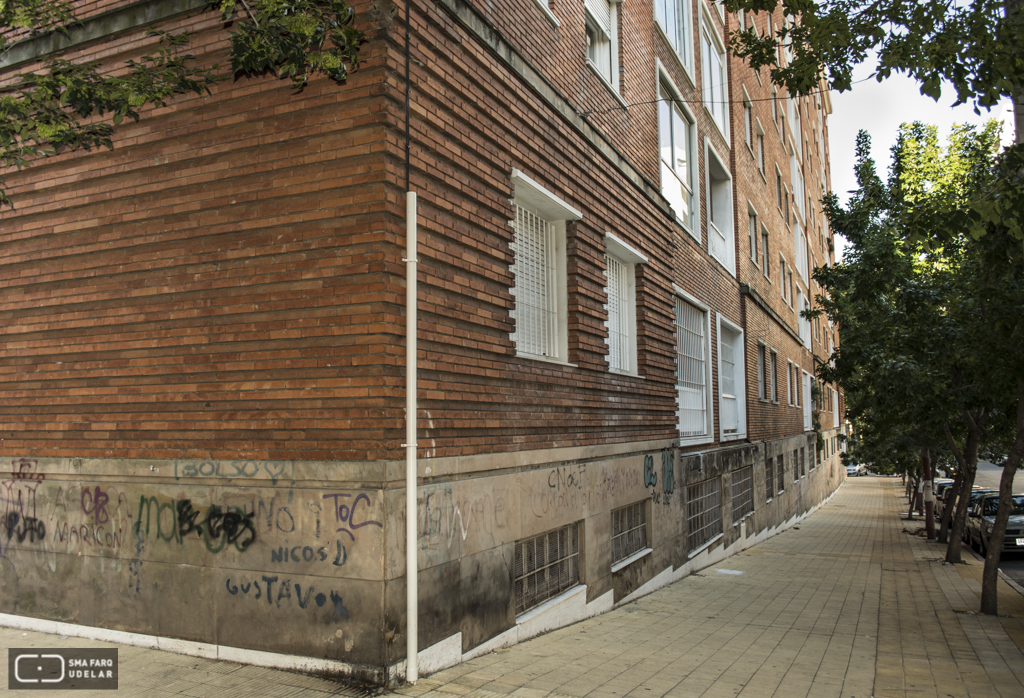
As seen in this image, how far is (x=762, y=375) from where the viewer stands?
71.4 feet

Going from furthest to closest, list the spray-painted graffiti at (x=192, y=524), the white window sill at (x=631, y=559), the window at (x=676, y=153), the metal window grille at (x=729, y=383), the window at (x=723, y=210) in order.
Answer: the window at (x=723, y=210), the metal window grille at (x=729, y=383), the window at (x=676, y=153), the white window sill at (x=631, y=559), the spray-painted graffiti at (x=192, y=524)

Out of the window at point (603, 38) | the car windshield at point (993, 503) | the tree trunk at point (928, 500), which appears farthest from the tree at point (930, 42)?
the tree trunk at point (928, 500)

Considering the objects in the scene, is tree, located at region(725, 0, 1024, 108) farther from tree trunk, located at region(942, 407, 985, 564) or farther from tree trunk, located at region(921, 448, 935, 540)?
tree trunk, located at region(921, 448, 935, 540)

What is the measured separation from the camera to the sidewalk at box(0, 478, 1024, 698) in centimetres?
516

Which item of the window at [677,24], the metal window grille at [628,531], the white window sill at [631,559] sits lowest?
the white window sill at [631,559]

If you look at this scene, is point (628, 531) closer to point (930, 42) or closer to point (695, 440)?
point (695, 440)

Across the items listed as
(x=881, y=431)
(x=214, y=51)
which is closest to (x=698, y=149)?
(x=881, y=431)

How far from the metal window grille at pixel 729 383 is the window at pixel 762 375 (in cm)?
299

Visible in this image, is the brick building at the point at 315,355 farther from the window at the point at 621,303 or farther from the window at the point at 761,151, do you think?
the window at the point at 761,151

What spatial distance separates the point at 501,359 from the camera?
21.8 feet

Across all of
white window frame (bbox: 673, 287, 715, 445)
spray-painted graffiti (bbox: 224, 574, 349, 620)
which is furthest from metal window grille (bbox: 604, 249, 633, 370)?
spray-painted graffiti (bbox: 224, 574, 349, 620)

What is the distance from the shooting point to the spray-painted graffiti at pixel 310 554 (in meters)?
5.04

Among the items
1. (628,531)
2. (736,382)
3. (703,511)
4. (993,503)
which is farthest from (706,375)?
(993,503)

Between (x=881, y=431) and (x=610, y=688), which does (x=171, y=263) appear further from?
(x=881, y=431)
